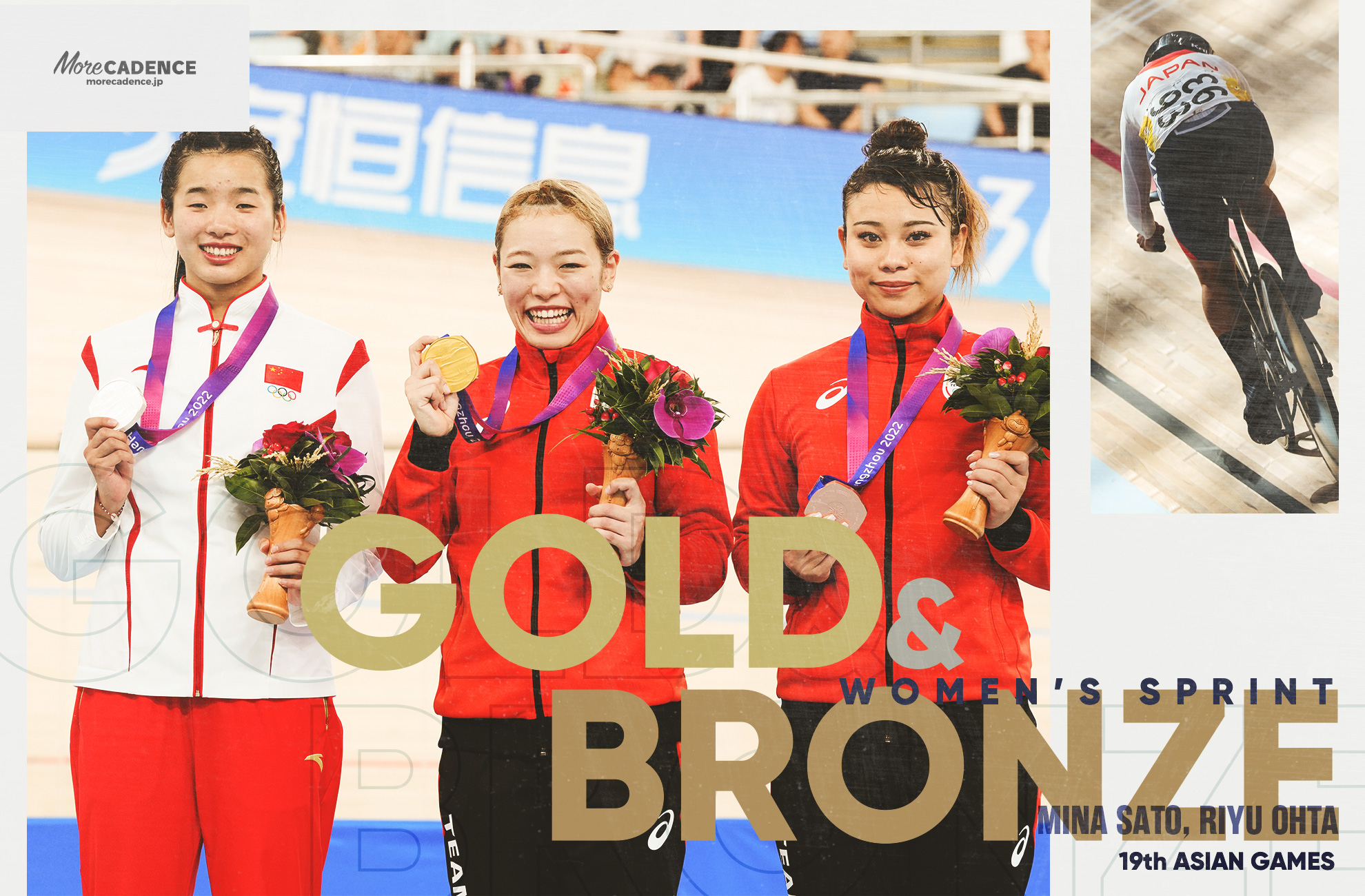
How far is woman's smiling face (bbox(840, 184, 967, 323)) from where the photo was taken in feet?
9.78

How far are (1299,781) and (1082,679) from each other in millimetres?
642

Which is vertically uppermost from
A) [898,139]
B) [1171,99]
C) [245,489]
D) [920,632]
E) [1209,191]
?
[1171,99]

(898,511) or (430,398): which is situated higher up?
(430,398)

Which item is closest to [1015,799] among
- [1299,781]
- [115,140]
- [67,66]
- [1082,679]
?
Result: [1082,679]

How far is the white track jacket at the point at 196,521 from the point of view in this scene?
2.94m

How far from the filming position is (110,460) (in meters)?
2.91

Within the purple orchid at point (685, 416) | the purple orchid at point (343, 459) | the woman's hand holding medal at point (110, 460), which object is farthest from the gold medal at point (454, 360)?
the woman's hand holding medal at point (110, 460)

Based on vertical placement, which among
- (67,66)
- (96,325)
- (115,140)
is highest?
(67,66)

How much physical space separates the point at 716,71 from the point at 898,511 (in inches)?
49.4

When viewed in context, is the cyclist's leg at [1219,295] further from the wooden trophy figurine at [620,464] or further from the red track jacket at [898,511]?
the wooden trophy figurine at [620,464]

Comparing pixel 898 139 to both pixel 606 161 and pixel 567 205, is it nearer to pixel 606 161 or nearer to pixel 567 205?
pixel 606 161

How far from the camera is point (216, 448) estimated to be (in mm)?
2938

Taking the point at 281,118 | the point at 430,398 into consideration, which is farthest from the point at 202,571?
the point at 281,118

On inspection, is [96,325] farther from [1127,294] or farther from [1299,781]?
[1299,781]
